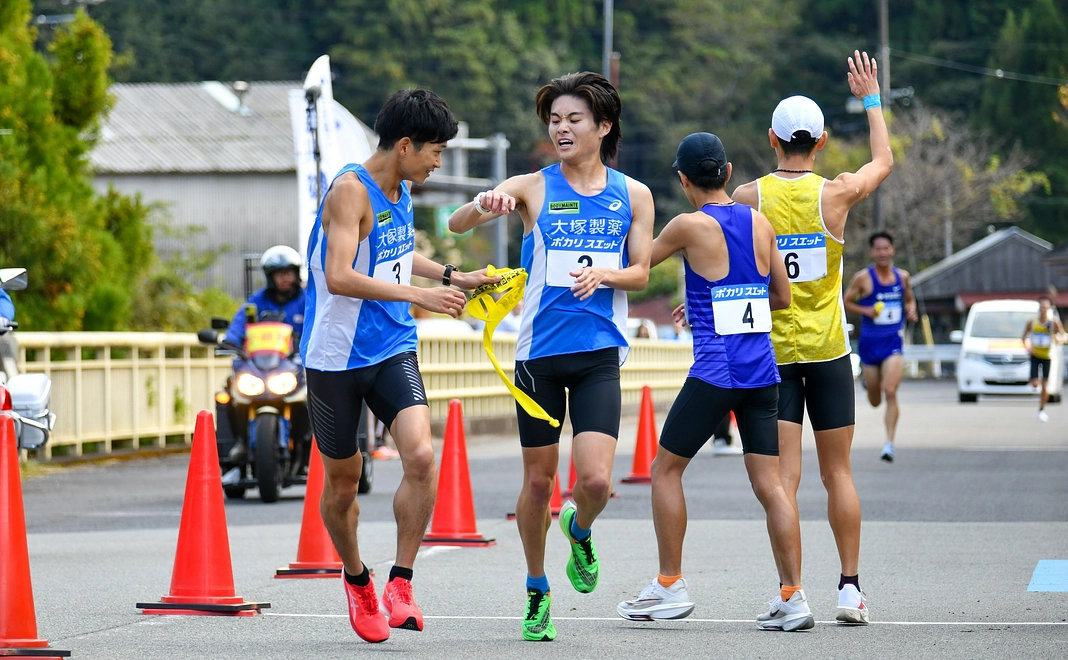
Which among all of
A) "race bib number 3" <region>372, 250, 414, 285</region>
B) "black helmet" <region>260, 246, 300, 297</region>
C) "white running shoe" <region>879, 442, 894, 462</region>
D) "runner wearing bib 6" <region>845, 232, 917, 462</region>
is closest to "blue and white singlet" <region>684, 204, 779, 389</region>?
"race bib number 3" <region>372, 250, 414, 285</region>

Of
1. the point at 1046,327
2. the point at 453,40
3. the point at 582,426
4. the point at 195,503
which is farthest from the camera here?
the point at 453,40

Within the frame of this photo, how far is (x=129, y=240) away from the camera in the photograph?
20500mm

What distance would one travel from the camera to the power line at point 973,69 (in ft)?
229

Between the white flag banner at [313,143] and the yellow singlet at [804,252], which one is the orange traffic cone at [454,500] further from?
the white flag banner at [313,143]

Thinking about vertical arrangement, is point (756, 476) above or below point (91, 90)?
below

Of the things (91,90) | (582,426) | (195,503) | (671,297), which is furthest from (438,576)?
(671,297)

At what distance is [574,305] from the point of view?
20.8 ft

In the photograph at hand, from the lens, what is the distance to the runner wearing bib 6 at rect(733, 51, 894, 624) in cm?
686

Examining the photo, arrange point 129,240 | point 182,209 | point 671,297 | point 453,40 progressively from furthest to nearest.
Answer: point 671,297, point 453,40, point 182,209, point 129,240

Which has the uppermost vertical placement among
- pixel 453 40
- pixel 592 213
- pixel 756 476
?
pixel 453 40

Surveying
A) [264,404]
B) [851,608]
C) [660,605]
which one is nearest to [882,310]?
[264,404]

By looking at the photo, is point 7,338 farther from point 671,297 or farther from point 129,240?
point 671,297

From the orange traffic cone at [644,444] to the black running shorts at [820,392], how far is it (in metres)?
7.34

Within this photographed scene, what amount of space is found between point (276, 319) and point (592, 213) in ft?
22.2
